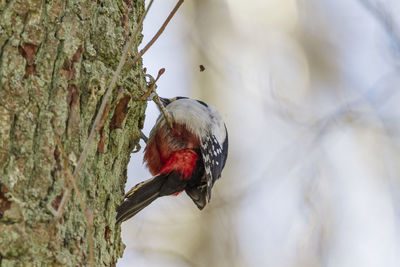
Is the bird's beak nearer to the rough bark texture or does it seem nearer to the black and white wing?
the black and white wing

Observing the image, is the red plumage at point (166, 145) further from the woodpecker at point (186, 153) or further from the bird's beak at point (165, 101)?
the bird's beak at point (165, 101)

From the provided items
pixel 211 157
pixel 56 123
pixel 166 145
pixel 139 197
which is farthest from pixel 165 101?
pixel 56 123

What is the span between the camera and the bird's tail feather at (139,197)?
251cm

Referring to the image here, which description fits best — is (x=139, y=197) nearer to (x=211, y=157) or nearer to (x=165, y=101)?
(x=211, y=157)

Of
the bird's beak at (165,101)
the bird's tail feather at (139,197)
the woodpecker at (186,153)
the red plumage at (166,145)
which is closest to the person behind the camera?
the bird's tail feather at (139,197)

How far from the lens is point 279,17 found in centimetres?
671

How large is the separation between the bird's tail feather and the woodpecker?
3 cm

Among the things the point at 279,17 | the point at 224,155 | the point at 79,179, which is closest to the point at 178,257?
the point at 224,155

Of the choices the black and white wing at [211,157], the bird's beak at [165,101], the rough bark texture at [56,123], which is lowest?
the rough bark texture at [56,123]

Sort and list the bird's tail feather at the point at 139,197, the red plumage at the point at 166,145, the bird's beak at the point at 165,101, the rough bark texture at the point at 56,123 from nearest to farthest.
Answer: the rough bark texture at the point at 56,123 < the bird's tail feather at the point at 139,197 < the red plumage at the point at 166,145 < the bird's beak at the point at 165,101

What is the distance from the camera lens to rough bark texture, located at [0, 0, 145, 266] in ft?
5.57

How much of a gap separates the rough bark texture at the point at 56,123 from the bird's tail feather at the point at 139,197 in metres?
0.21

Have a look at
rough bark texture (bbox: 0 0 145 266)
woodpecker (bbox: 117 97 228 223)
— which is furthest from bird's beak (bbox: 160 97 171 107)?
rough bark texture (bbox: 0 0 145 266)

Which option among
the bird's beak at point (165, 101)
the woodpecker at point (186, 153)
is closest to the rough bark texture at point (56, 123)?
the woodpecker at point (186, 153)
